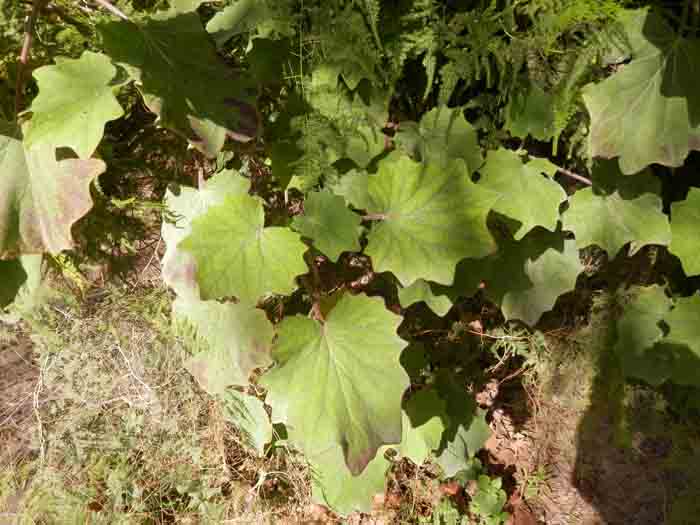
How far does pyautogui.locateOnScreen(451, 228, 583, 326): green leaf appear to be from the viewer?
1.77 m

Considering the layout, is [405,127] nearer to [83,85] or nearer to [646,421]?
[83,85]

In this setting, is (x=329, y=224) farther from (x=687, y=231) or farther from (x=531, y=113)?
(x=687, y=231)

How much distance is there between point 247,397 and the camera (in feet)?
7.75

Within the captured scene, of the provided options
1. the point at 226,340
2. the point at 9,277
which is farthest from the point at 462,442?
the point at 9,277

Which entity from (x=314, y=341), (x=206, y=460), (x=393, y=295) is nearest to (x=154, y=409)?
(x=206, y=460)

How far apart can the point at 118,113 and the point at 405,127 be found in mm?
777

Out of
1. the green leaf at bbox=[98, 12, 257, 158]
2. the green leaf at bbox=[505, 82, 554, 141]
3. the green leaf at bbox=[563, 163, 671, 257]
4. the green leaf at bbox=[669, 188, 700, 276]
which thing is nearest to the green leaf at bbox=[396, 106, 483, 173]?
the green leaf at bbox=[505, 82, 554, 141]

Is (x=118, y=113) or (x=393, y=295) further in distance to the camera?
(x=393, y=295)

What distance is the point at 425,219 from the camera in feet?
4.83

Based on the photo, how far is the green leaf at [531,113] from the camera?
1.51 meters

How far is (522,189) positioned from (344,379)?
2.42 ft

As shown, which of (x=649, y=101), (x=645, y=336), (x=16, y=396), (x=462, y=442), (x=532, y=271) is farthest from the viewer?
(x=16, y=396)

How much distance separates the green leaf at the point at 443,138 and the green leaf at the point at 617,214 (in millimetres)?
382

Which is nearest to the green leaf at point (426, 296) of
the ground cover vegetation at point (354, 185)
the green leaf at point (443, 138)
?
the ground cover vegetation at point (354, 185)
